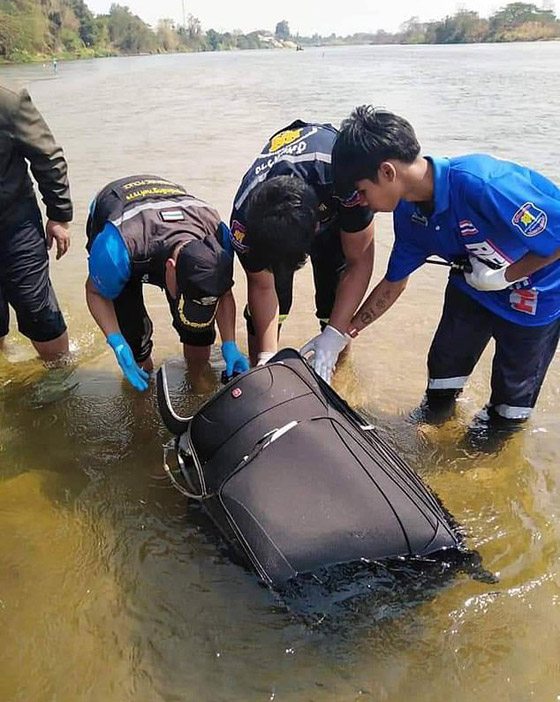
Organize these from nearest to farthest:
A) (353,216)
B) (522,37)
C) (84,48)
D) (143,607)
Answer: (143,607) → (353,216) → (522,37) → (84,48)

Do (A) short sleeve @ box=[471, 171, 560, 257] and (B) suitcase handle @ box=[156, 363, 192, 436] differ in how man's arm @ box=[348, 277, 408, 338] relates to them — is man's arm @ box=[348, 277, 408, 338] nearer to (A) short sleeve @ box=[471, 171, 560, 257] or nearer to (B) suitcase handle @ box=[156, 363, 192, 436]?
(A) short sleeve @ box=[471, 171, 560, 257]

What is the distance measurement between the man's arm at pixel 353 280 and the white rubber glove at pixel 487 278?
609 mm

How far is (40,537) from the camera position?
7.79ft

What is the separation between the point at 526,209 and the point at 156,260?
1.44 metres

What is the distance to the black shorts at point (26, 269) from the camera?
309 cm

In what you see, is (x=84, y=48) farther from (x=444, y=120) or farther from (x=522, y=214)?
(x=522, y=214)

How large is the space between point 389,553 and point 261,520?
0.39 metres

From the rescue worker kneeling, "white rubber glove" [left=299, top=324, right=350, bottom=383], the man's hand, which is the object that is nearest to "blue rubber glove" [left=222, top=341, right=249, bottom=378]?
the rescue worker kneeling

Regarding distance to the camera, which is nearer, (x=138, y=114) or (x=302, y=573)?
(x=302, y=573)

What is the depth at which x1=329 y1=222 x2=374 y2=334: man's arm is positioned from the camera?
291cm

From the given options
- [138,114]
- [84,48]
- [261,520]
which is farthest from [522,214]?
[84,48]

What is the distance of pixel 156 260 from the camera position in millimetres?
2678

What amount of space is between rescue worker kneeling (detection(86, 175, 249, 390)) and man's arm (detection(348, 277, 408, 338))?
1.85ft

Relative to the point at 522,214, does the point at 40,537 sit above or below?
below
